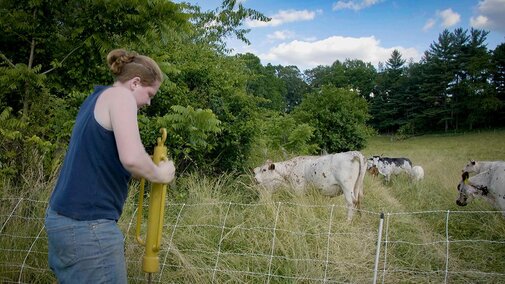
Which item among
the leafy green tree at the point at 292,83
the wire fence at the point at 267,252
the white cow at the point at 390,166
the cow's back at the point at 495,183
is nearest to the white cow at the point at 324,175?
the wire fence at the point at 267,252

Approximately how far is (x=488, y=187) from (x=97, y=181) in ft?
23.1

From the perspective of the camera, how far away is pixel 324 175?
25.2 feet

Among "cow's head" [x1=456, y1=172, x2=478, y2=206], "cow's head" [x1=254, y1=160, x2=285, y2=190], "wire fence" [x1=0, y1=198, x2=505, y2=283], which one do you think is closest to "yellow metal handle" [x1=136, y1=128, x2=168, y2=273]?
"wire fence" [x1=0, y1=198, x2=505, y2=283]

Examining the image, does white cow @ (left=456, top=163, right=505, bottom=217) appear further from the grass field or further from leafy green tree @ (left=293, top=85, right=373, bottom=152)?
leafy green tree @ (left=293, top=85, right=373, bottom=152)

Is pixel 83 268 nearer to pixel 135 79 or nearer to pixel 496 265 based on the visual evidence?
pixel 135 79

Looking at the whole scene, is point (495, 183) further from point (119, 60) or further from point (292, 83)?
Answer: point (292, 83)

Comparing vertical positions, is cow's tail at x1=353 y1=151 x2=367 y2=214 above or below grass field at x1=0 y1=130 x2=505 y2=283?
above

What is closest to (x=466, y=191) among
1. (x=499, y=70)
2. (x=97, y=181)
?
(x=97, y=181)

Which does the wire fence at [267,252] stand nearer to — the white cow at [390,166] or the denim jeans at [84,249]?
the denim jeans at [84,249]

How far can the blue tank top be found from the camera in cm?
204

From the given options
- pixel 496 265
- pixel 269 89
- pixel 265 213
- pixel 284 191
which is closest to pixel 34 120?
pixel 265 213

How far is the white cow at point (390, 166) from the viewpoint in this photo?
13.4 meters

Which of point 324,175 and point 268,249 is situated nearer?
point 268,249

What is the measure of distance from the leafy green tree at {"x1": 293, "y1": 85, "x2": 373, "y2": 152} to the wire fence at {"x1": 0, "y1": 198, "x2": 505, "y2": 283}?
10.6m
